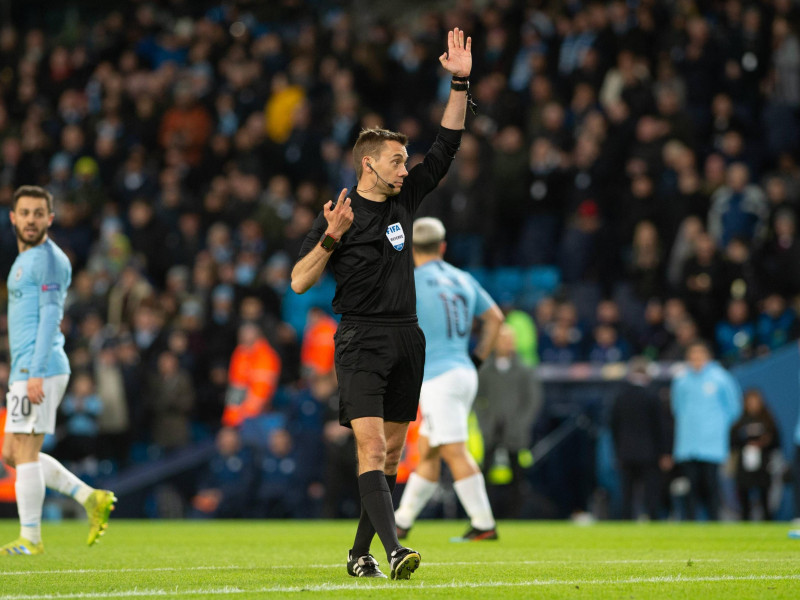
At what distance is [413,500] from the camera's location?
10.9 m

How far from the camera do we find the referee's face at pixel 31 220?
29.3 feet

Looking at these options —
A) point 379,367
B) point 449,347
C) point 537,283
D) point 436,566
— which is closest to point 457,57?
point 379,367

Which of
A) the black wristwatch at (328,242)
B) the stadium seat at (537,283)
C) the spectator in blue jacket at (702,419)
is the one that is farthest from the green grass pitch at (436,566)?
the stadium seat at (537,283)

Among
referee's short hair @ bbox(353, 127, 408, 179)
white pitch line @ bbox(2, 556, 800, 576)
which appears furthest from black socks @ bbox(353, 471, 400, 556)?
referee's short hair @ bbox(353, 127, 408, 179)

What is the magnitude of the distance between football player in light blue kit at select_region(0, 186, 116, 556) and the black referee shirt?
2.73 m

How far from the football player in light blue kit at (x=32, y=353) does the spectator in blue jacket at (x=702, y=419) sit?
27.0ft

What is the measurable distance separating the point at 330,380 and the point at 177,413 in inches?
98.7

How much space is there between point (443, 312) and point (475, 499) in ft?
4.94

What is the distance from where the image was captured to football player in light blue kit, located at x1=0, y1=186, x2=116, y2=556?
873 cm

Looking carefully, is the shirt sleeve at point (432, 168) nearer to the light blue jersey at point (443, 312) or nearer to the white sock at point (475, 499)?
the light blue jersey at point (443, 312)

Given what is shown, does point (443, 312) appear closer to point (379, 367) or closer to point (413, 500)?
point (413, 500)

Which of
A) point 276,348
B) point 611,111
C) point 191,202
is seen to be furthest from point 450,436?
point 191,202

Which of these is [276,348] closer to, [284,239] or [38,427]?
[284,239]

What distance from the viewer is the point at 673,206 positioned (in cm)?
1738
